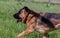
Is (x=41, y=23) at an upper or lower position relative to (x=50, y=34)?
upper

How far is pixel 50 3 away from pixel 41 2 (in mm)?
551

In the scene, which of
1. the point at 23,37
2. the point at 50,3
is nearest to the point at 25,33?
the point at 23,37

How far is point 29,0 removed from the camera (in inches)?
720

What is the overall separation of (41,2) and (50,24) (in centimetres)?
1008

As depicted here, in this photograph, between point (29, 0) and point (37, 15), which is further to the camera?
point (29, 0)

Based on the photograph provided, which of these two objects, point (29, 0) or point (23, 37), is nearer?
point (23, 37)

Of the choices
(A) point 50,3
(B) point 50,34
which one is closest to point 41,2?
(A) point 50,3

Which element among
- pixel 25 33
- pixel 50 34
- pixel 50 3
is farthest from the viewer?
pixel 50 3

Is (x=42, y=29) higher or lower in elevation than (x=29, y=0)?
higher

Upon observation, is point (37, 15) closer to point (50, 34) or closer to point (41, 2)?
point (50, 34)

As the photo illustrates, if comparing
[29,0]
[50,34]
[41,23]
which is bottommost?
[29,0]

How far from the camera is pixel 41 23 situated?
7715 millimetres

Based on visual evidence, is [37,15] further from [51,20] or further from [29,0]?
[29,0]

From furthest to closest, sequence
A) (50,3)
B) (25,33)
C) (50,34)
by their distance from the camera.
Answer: (50,3) → (50,34) → (25,33)
